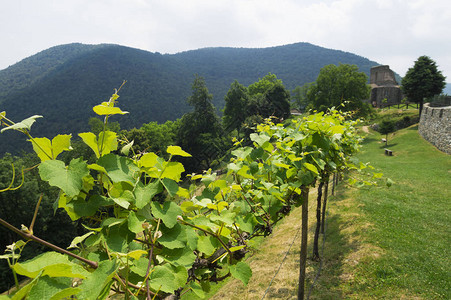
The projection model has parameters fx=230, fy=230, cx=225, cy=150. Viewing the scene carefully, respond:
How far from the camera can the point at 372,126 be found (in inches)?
1257

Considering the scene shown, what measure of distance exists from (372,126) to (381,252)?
3057 cm

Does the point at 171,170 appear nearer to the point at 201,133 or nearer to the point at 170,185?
the point at 170,185

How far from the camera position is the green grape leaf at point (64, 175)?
78 centimetres

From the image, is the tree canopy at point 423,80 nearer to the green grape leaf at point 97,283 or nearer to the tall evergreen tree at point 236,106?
the tall evergreen tree at point 236,106

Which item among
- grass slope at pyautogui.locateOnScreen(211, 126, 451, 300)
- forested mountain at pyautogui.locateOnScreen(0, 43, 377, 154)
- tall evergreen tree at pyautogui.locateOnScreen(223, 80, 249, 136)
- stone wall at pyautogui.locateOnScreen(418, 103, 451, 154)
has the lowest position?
grass slope at pyautogui.locateOnScreen(211, 126, 451, 300)

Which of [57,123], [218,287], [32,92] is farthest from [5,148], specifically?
[218,287]

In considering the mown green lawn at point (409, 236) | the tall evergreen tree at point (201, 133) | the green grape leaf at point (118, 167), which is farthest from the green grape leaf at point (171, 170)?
the tall evergreen tree at point (201, 133)

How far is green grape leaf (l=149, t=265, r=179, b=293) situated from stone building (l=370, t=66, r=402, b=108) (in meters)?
57.4

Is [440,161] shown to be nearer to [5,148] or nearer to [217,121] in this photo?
[217,121]

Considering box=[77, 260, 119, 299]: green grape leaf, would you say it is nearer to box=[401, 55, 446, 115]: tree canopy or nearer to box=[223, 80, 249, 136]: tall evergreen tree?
box=[401, 55, 446, 115]: tree canopy

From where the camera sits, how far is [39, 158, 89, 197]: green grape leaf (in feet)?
2.55

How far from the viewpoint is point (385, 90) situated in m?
49.3

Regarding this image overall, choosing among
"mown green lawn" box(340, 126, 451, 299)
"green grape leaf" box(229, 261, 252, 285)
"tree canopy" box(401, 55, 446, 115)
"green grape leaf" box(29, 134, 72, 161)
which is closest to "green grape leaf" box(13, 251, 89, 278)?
"green grape leaf" box(29, 134, 72, 161)

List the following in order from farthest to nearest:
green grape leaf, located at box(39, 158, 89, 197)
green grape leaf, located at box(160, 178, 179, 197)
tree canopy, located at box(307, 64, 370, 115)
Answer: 1. tree canopy, located at box(307, 64, 370, 115)
2. green grape leaf, located at box(160, 178, 179, 197)
3. green grape leaf, located at box(39, 158, 89, 197)
